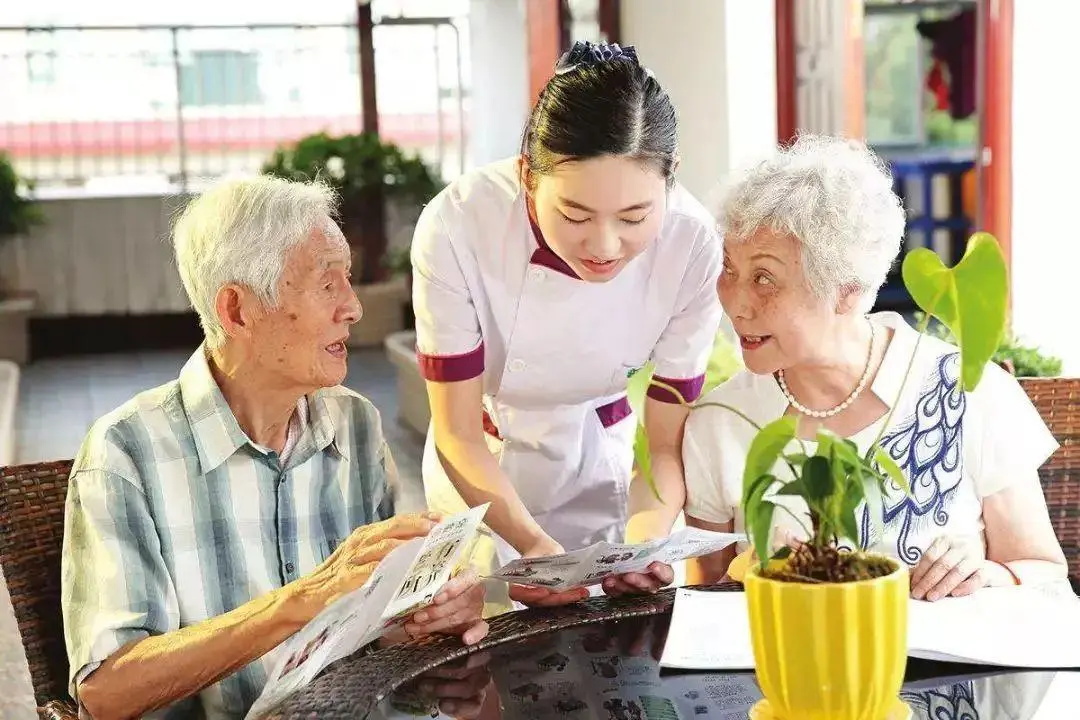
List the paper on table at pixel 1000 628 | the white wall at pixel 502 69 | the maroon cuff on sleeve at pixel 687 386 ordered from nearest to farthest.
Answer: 1. the paper on table at pixel 1000 628
2. the maroon cuff on sleeve at pixel 687 386
3. the white wall at pixel 502 69

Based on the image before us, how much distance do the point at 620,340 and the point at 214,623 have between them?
2.86 feet

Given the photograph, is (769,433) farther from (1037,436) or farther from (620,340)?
(620,340)

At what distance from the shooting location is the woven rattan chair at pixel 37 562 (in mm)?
1739

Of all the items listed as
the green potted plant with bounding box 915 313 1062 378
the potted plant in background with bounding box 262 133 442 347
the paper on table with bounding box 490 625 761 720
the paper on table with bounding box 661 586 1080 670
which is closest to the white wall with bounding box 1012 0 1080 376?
the green potted plant with bounding box 915 313 1062 378

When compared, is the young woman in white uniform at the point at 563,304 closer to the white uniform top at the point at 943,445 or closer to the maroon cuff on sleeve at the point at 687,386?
the maroon cuff on sleeve at the point at 687,386

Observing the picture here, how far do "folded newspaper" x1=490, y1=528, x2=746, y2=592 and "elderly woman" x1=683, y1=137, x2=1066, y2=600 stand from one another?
0.25 metres

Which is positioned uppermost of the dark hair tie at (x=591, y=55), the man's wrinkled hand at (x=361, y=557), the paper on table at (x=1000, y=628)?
the dark hair tie at (x=591, y=55)

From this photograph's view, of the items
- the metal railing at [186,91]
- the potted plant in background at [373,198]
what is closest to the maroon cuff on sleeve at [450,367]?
the potted plant in background at [373,198]

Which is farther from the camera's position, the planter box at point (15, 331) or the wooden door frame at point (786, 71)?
the planter box at point (15, 331)

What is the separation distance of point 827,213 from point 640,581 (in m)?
0.53

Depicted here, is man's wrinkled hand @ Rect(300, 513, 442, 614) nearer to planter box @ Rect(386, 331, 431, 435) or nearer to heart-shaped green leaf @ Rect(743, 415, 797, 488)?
heart-shaped green leaf @ Rect(743, 415, 797, 488)

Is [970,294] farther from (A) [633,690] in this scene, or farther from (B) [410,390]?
(B) [410,390]

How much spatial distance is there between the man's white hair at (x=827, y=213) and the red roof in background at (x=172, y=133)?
8.86 m

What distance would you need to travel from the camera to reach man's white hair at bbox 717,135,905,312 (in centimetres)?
182
